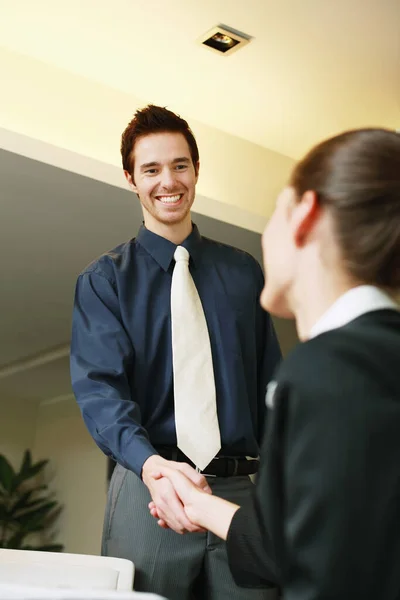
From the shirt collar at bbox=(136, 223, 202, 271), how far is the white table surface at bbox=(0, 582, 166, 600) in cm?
109

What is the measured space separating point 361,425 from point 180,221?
1.20 metres

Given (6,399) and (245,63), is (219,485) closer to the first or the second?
(245,63)

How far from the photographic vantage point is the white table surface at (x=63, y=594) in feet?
2.27

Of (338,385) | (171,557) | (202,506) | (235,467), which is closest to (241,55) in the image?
(235,467)

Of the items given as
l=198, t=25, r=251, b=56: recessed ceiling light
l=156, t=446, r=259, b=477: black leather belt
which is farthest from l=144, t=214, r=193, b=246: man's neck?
l=198, t=25, r=251, b=56: recessed ceiling light

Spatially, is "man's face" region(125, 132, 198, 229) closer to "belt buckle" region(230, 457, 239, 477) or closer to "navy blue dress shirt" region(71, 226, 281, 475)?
"navy blue dress shirt" region(71, 226, 281, 475)

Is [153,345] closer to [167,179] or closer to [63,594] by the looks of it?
[167,179]

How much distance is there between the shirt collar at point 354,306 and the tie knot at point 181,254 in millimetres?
961

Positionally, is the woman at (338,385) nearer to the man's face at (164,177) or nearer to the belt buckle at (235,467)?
the belt buckle at (235,467)

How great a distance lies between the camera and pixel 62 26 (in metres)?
2.90

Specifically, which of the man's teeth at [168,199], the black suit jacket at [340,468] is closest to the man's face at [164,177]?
the man's teeth at [168,199]

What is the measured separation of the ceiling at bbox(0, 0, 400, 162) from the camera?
2.81 metres

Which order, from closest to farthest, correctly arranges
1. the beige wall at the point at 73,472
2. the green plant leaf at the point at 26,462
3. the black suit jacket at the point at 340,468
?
the black suit jacket at the point at 340,468
the beige wall at the point at 73,472
the green plant leaf at the point at 26,462

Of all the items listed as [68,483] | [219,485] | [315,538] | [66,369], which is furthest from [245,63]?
[68,483]
